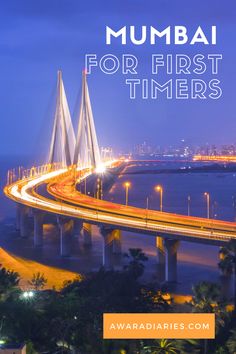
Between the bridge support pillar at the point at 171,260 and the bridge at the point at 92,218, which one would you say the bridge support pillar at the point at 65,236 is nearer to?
the bridge at the point at 92,218

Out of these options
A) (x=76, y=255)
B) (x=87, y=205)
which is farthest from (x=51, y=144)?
(x=76, y=255)

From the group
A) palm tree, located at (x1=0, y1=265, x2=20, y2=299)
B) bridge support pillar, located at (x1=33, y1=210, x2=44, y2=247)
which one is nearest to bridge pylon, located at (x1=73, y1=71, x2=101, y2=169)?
bridge support pillar, located at (x1=33, y1=210, x2=44, y2=247)

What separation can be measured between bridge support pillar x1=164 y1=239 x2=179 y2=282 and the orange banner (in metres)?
11.9

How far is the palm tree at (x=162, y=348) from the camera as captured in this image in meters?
9.23

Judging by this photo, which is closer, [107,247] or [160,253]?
[160,253]

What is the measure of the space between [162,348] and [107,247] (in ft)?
49.7

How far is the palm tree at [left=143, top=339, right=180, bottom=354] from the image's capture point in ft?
30.3

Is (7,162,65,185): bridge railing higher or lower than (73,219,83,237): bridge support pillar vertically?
higher

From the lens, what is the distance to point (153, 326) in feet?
28.0

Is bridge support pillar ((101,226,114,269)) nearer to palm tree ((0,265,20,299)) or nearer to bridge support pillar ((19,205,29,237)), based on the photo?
palm tree ((0,265,20,299))

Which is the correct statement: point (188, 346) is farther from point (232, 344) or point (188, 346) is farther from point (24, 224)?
point (24, 224)

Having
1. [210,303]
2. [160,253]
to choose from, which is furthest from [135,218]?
[210,303]

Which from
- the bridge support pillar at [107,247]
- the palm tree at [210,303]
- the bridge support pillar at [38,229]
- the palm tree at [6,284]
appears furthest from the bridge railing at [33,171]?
the palm tree at [210,303]

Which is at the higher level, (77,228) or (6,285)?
(6,285)
